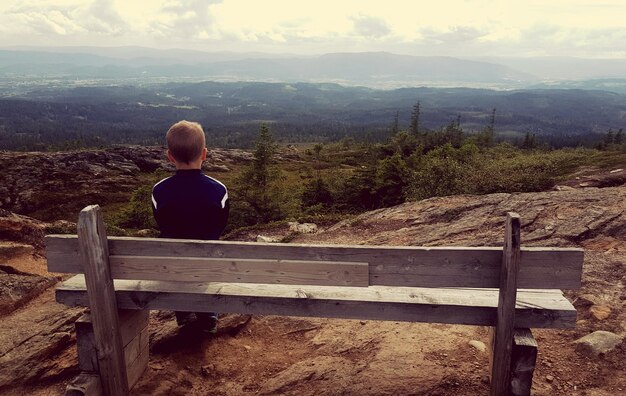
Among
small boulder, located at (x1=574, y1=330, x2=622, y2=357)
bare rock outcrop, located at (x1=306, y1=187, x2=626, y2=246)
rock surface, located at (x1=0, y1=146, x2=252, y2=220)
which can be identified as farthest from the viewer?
rock surface, located at (x1=0, y1=146, x2=252, y2=220)

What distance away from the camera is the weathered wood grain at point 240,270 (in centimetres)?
438

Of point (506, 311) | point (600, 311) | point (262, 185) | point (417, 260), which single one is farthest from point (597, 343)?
point (262, 185)

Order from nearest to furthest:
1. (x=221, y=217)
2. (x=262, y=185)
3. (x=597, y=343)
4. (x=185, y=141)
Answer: (x=185, y=141) → (x=221, y=217) → (x=597, y=343) → (x=262, y=185)

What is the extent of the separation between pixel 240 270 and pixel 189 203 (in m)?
1.49

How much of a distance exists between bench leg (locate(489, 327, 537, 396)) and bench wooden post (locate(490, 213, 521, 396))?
42mm

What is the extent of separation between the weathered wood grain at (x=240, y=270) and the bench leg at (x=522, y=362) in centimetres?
180

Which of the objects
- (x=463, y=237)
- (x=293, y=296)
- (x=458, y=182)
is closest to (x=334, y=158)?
(x=458, y=182)

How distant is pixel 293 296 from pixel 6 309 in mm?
7048

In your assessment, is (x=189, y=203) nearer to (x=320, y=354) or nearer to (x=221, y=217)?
(x=221, y=217)

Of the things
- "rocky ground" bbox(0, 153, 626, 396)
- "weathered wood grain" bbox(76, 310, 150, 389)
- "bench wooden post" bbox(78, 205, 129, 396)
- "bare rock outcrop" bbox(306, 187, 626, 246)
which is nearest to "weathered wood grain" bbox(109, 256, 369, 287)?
"bench wooden post" bbox(78, 205, 129, 396)

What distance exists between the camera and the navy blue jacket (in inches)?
219

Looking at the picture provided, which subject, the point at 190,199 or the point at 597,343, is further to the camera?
the point at 597,343

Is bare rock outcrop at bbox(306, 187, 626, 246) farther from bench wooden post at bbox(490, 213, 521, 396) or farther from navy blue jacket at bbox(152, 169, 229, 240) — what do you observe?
navy blue jacket at bbox(152, 169, 229, 240)

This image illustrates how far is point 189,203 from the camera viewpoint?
18.3ft
